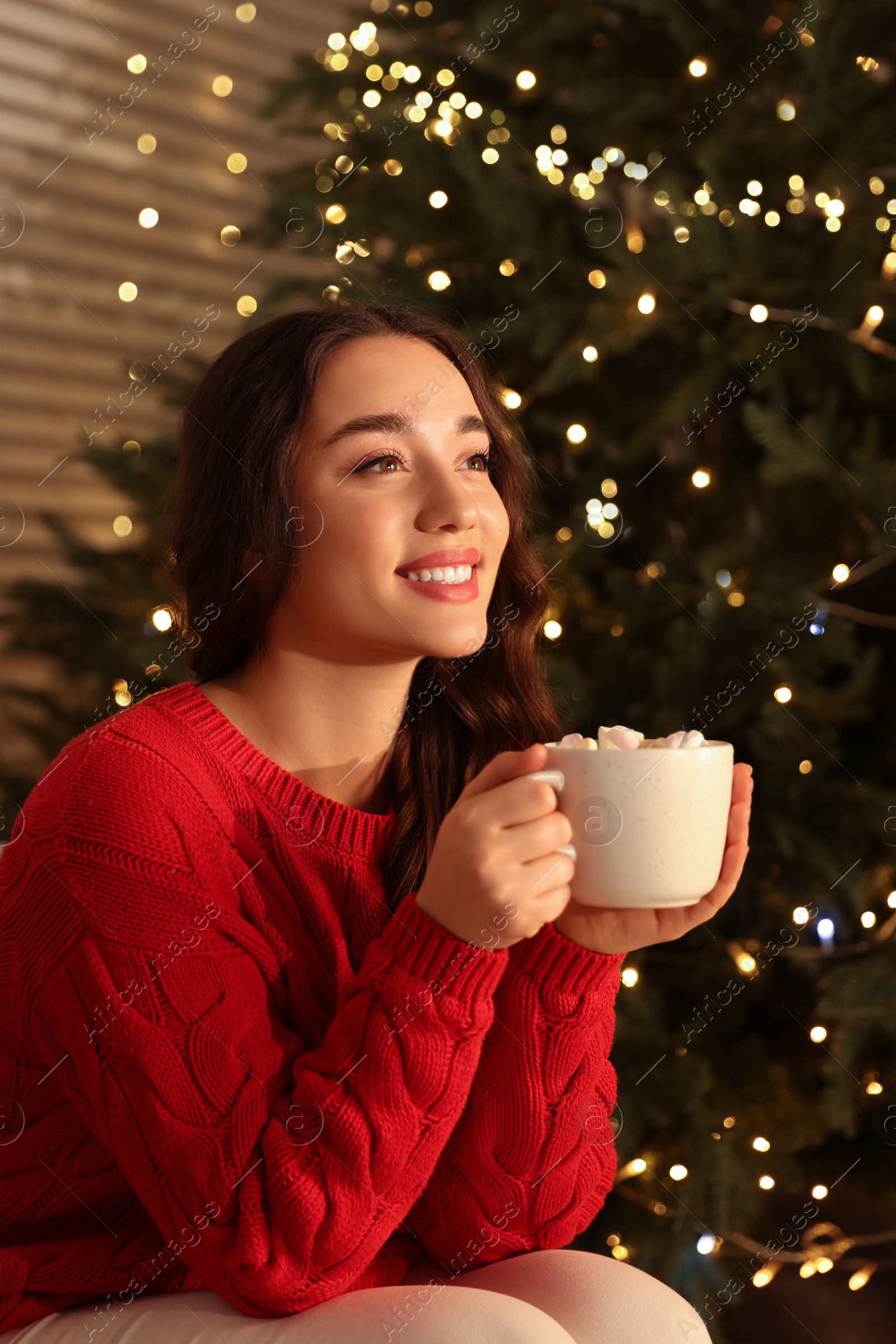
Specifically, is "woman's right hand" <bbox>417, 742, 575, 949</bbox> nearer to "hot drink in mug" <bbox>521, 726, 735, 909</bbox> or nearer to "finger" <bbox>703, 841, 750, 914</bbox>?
"hot drink in mug" <bbox>521, 726, 735, 909</bbox>

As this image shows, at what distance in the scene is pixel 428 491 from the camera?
0.96 metres

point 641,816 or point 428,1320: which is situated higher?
point 641,816

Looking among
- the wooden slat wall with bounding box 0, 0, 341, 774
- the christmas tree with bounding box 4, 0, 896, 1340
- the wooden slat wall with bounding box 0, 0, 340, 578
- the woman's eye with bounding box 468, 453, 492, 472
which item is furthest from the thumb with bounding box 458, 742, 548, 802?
the wooden slat wall with bounding box 0, 0, 340, 578

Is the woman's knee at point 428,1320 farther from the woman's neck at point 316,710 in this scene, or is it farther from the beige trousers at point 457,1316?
the woman's neck at point 316,710

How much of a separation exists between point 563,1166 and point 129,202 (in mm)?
2440

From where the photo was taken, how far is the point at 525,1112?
92 cm

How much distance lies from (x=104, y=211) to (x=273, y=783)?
2.11 meters

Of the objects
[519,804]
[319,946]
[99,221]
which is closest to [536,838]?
[519,804]

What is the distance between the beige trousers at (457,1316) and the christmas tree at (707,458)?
631 mm

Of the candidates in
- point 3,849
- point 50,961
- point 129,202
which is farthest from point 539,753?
point 129,202

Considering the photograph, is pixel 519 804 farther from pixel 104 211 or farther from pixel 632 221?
pixel 104 211

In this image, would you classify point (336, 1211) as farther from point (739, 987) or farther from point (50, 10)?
point (50, 10)

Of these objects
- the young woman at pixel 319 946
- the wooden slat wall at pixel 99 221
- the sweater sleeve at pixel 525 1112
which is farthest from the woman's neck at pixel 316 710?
the wooden slat wall at pixel 99 221

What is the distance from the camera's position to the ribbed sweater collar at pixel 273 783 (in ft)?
3.19
